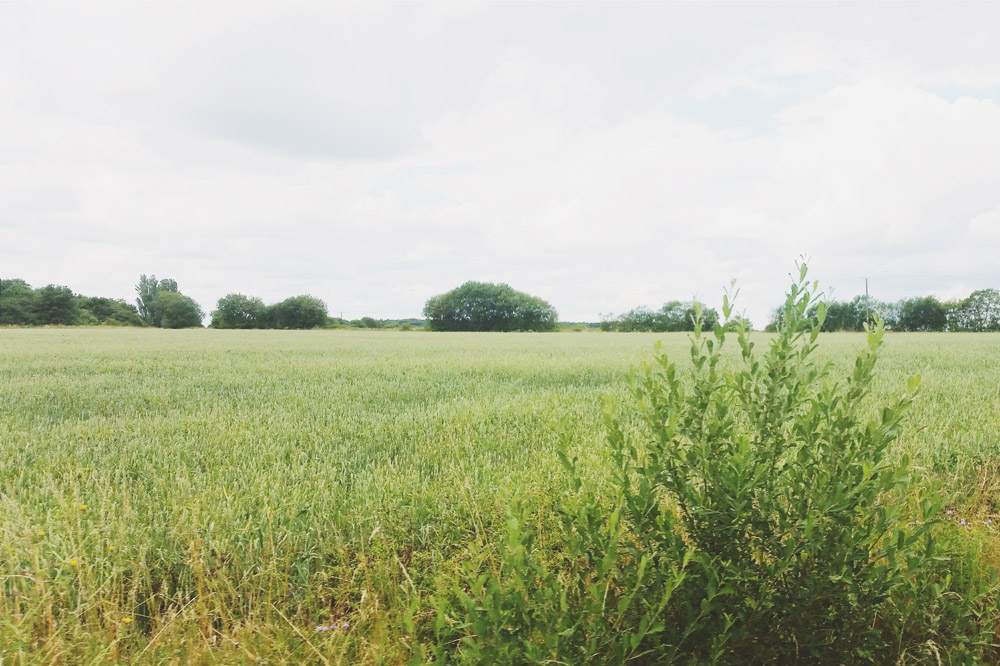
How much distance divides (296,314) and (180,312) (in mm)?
27010

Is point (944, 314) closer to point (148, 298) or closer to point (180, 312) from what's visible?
point (180, 312)

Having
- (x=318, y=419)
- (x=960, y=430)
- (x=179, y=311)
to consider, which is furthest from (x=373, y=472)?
(x=179, y=311)

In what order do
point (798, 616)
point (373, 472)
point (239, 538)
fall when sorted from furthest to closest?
point (373, 472), point (239, 538), point (798, 616)

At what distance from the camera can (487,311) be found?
121 m

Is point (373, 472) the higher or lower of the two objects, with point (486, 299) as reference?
lower

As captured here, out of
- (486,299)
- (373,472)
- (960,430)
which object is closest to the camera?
(373,472)

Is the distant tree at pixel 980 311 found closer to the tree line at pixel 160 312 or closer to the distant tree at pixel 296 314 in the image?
the tree line at pixel 160 312

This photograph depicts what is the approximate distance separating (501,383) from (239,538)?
30.2 ft

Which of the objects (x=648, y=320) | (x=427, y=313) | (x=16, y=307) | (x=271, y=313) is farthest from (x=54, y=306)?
(x=648, y=320)

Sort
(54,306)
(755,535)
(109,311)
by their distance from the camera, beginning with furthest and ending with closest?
(109,311) → (54,306) → (755,535)

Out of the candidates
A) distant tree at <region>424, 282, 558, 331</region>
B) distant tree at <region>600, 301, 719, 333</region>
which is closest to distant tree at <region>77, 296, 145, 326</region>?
distant tree at <region>424, 282, 558, 331</region>

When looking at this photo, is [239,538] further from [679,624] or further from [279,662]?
[679,624]

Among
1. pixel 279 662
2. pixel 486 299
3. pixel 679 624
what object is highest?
pixel 486 299

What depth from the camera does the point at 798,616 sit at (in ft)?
8.86
